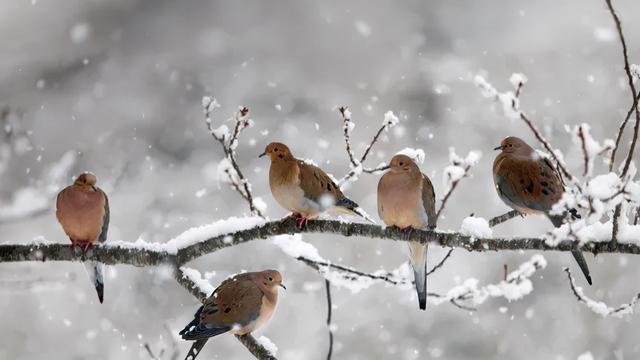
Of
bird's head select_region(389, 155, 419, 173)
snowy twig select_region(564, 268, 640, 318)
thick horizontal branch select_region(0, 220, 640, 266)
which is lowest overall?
snowy twig select_region(564, 268, 640, 318)

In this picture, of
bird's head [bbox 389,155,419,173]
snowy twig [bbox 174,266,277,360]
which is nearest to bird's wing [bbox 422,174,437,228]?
bird's head [bbox 389,155,419,173]

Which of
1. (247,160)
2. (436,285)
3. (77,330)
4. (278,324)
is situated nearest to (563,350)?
(436,285)

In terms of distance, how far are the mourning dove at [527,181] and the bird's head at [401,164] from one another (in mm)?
509

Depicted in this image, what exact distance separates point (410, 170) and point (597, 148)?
1.75m

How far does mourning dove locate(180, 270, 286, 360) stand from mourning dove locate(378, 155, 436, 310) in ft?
2.57

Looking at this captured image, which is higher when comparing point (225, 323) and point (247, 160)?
point (247, 160)

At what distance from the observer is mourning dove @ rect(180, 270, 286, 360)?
12.5ft

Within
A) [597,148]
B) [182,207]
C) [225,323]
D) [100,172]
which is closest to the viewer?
[597,148]

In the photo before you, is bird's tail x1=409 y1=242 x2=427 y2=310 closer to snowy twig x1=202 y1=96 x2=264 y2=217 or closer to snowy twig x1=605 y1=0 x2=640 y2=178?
snowy twig x1=202 y1=96 x2=264 y2=217

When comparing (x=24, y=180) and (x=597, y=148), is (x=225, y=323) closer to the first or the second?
(x=597, y=148)

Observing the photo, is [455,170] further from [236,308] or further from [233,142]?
[236,308]

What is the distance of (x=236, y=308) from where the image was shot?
13.3 feet

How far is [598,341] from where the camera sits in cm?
1161

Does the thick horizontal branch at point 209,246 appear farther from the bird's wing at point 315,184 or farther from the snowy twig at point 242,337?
the bird's wing at point 315,184
